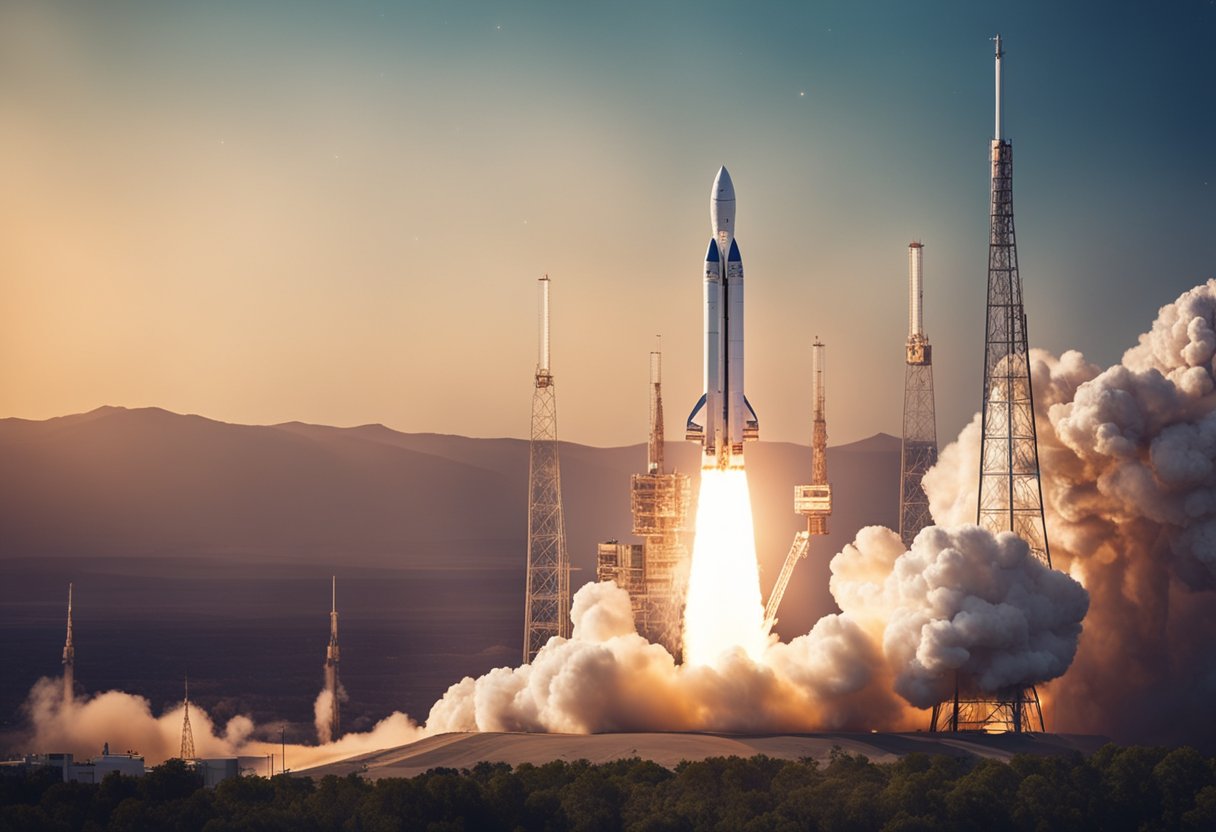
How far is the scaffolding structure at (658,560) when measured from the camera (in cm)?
8975

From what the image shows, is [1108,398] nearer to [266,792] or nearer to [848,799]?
[848,799]

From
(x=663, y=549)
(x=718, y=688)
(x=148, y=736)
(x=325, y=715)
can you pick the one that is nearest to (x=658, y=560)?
(x=663, y=549)

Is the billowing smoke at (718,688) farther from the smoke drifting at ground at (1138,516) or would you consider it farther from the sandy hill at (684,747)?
the smoke drifting at ground at (1138,516)

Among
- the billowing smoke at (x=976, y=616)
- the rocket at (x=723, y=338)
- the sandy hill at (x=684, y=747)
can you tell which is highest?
the rocket at (x=723, y=338)

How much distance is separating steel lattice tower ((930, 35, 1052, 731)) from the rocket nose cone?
380 inches

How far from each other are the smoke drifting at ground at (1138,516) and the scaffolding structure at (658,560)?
12083 millimetres

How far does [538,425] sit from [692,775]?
2554 centimetres

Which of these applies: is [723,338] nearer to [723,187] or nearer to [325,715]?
[723,187]

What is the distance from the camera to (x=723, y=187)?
7719 cm

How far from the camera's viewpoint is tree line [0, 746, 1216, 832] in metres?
65.9

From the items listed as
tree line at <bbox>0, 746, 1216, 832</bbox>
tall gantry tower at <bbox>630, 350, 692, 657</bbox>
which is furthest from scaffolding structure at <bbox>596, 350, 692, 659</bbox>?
tree line at <bbox>0, 746, 1216, 832</bbox>

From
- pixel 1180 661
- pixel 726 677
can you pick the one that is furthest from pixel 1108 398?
pixel 726 677

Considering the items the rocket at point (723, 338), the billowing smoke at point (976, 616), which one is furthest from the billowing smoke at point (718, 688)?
the rocket at point (723, 338)

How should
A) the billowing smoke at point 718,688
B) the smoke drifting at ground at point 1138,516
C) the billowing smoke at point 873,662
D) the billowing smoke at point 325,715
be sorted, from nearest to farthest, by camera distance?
the billowing smoke at point 873,662, the billowing smoke at point 718,688, the smoke drifting at ground at point 1138,516, the billowing smoke at point 325,715
